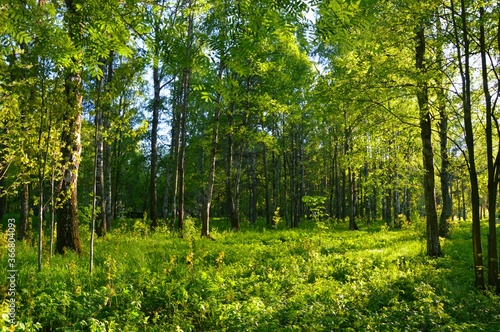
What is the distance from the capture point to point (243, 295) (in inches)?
217

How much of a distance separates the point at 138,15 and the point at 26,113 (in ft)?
15.1

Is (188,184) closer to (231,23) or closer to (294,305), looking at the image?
(294,305)

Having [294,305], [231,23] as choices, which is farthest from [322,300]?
[231,23]

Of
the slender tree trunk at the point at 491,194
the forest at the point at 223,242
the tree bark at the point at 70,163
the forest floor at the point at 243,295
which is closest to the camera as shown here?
the forest at the point at 223,242

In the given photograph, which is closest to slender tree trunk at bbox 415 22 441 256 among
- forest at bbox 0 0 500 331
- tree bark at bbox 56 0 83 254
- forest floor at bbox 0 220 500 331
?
forest at bbox 0 0 500 331

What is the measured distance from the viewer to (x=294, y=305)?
4.86 metres

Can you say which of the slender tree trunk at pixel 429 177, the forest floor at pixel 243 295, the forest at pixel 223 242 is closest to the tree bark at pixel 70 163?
the forest at pixel 223 242

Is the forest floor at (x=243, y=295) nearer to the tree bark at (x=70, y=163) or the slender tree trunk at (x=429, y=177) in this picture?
the tree bark at (x=70, y=163)

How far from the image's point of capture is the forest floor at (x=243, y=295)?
4.23 meters

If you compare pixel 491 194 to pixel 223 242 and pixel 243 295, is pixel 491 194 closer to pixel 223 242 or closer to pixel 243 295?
pixel 243 295

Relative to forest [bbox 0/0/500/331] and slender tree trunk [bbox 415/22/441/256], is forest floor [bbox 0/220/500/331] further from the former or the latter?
slender tree trunk [bbox 415/22/441/256]

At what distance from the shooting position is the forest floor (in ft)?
13.9

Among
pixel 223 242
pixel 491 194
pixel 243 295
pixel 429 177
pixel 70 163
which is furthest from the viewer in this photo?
pixel 223 242

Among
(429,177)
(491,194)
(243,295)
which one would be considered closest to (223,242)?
(243,295)
